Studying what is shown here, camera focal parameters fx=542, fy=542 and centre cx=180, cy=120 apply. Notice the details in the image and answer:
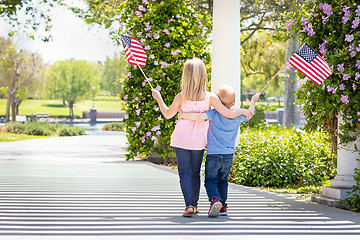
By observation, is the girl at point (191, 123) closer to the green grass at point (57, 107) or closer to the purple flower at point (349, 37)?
the purple flower at point (349, 37)

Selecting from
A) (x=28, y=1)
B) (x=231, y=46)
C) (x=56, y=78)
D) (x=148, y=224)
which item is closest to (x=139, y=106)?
(x=231, y=46)

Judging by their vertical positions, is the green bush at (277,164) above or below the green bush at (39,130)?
above

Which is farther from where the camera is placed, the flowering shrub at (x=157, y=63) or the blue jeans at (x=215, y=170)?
the flowering shrub at (x=157, y=63)

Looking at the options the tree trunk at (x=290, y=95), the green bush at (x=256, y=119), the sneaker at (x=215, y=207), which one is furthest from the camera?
the tree trunk at (x=290, y=95)

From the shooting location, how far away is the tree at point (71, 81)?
74312 mm

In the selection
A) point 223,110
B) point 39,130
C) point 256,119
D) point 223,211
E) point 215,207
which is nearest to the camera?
point 215,207

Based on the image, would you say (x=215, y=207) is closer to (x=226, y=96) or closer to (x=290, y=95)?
(x=226, y=96)

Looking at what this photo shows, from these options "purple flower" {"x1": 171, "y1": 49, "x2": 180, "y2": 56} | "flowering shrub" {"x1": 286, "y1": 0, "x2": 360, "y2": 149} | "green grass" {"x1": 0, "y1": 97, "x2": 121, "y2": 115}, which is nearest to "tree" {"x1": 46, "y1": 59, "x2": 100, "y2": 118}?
"green grass" {"x1": 0, "y1": 97, "x2": 121, "y2": 115}

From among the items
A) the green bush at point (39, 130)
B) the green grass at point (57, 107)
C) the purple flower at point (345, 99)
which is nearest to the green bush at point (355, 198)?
the purple flower at point (345, 99)

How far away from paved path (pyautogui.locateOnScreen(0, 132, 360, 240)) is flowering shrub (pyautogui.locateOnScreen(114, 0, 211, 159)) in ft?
8.99

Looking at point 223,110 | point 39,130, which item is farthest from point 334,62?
point 39,130

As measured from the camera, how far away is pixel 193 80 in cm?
545

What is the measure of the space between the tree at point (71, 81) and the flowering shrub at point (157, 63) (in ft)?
207

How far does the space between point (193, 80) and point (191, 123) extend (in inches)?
17.5
